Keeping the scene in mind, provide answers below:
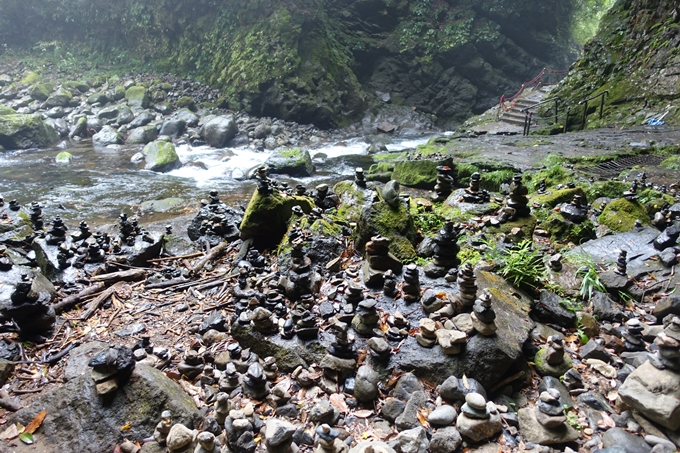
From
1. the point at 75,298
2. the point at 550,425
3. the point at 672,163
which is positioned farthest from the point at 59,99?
the point at 672,163

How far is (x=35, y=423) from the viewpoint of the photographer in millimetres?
2709

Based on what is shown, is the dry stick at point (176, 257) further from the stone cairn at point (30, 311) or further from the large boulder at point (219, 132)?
the large boulder at point (219, 132)

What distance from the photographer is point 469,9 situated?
84.3ft

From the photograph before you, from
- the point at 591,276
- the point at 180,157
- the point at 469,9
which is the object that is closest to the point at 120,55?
the point at 180,157

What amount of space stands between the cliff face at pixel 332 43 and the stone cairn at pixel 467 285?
767 inches

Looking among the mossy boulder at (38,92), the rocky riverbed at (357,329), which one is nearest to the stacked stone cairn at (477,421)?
the rocky riverbed at (357,329)

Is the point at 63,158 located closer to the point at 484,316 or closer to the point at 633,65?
the point at 484,316

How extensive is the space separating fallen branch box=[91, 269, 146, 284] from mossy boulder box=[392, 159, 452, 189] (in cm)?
637

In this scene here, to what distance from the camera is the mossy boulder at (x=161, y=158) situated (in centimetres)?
1452

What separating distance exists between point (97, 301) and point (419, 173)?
7.64m

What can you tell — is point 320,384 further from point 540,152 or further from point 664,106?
point 664,106

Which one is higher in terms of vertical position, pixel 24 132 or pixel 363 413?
pixel 24 132

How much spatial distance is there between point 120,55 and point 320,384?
99.4 ft

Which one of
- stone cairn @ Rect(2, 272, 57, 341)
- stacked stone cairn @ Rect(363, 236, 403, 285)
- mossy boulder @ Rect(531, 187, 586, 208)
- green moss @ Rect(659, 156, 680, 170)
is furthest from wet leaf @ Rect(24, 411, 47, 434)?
green moss @ Rect(659, 156, 680, 170)
